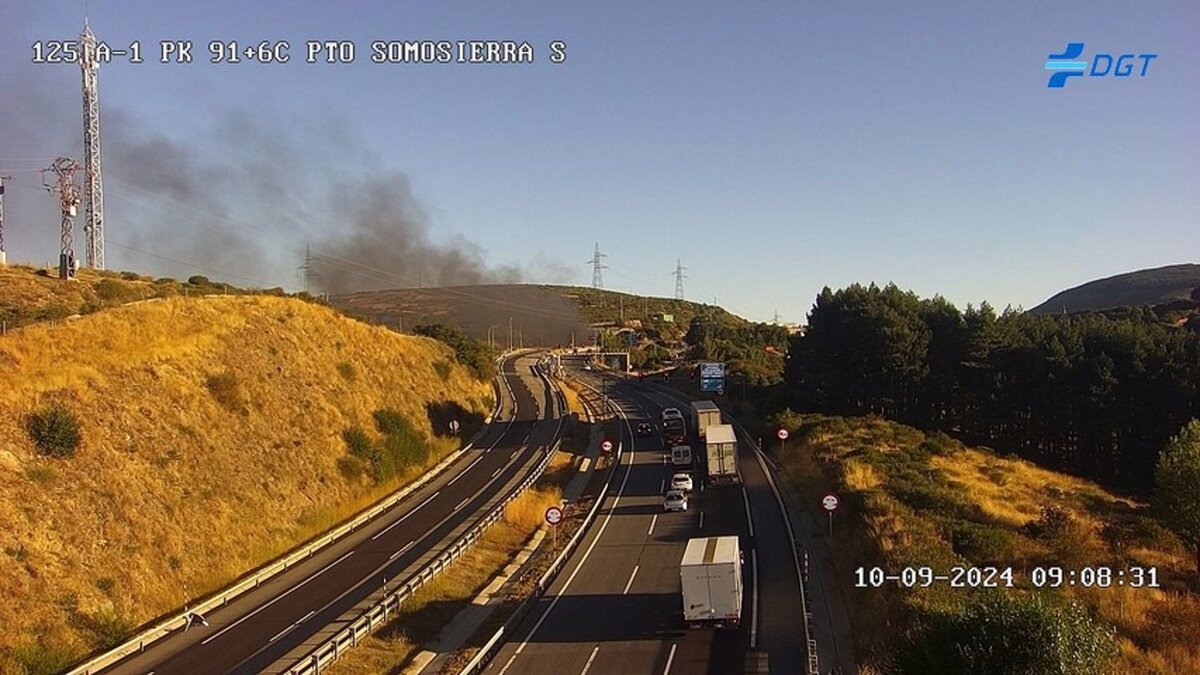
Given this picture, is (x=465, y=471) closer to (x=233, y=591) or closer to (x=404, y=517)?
(x=404, y=517)

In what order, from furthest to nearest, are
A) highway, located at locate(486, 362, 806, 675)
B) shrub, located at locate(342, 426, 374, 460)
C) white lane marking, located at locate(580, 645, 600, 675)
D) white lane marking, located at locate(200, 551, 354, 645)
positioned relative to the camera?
shrub, located at locate(342, 426, 374, 460) → white lane marking, located at locate(200, 551, 354, 645) → highway, located at locate(486, 362, 806, 675) → white lane marking, located at locate(580, 645, 600, 675)

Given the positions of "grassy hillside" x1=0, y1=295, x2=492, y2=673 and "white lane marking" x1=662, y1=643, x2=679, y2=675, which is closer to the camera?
"white lane marking" x1=662, y1=643, x2=679, y2=675

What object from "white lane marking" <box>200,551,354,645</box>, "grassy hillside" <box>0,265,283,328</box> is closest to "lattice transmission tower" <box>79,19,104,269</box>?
"grassy hillside" <box>0,265,283,328</box>

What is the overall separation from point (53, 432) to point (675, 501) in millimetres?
33747

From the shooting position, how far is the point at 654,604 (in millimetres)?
32844

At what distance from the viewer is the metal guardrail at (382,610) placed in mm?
26500

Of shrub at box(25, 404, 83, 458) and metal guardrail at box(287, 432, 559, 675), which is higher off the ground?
shrub at box(25, 404, 83, 458)

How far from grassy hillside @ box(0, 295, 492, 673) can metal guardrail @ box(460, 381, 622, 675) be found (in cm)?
1582

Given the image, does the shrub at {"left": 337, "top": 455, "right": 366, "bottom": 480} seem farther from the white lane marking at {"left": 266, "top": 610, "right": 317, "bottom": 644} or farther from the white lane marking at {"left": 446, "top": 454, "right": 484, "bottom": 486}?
the white lane marking at {"left": 266, "top": 610, "right": 317, "bottom": 644}

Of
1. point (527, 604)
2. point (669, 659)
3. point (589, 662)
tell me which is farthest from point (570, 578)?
point (669, 659)

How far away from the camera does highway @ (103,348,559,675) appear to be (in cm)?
2959

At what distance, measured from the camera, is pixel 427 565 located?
3984cm

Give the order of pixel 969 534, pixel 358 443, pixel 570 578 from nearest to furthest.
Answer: pixel 969 534, pixel 570 578, pixel 358 443

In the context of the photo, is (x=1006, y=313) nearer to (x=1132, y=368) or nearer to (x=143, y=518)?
(x=1132, y=368)
